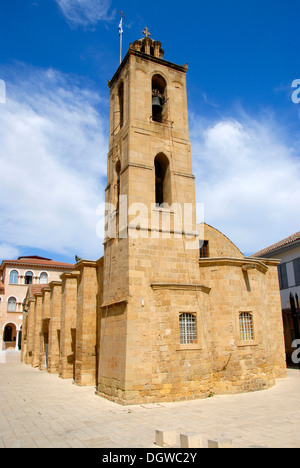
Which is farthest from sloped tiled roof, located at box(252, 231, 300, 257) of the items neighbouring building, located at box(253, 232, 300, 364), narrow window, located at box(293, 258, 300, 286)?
narrow window, located at box(293, 258, 300, 286)

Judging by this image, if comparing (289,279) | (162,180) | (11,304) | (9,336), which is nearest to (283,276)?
(289,279)

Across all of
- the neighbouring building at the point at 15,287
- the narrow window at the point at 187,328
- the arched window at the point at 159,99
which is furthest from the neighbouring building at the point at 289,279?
the neighbouring building at the point at 15,287

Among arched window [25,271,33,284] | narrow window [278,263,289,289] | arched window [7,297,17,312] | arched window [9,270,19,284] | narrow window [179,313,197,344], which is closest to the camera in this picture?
narrow window [179,313,197,344]

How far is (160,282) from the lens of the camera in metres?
13.0

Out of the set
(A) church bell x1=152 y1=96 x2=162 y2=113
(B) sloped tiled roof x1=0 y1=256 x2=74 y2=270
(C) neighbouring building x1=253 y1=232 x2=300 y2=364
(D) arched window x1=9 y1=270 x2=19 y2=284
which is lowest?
(C) neighbouring building x1=253 y1=232 x2=300 y2=364

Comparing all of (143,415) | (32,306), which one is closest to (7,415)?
(143,415)

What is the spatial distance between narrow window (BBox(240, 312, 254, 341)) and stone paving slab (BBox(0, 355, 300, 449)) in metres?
2.05

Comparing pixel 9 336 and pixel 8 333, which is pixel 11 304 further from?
pixel 9 336

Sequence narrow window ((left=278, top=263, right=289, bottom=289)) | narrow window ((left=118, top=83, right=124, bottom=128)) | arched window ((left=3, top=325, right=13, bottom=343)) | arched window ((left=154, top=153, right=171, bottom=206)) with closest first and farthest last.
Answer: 1. arched window ((left=154, top=153, right=171, bottom=206))
2. narrow window ((left=118, top=83, right=124, bottom=128))
3. narrow window ((left=278, top=263, right=289, bottom=289))
4. arched window ((left=3, top=325, right=13, bottom=343))

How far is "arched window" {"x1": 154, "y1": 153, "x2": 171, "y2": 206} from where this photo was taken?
14914mm

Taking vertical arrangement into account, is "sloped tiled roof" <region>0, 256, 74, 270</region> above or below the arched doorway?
above

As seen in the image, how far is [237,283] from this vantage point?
561 inches

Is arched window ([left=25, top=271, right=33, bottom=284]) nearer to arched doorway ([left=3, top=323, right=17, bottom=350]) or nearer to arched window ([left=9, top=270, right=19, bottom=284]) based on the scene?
arched window ([left=9, top=270, right=19, bottom=284])

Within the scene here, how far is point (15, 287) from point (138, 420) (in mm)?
41856
